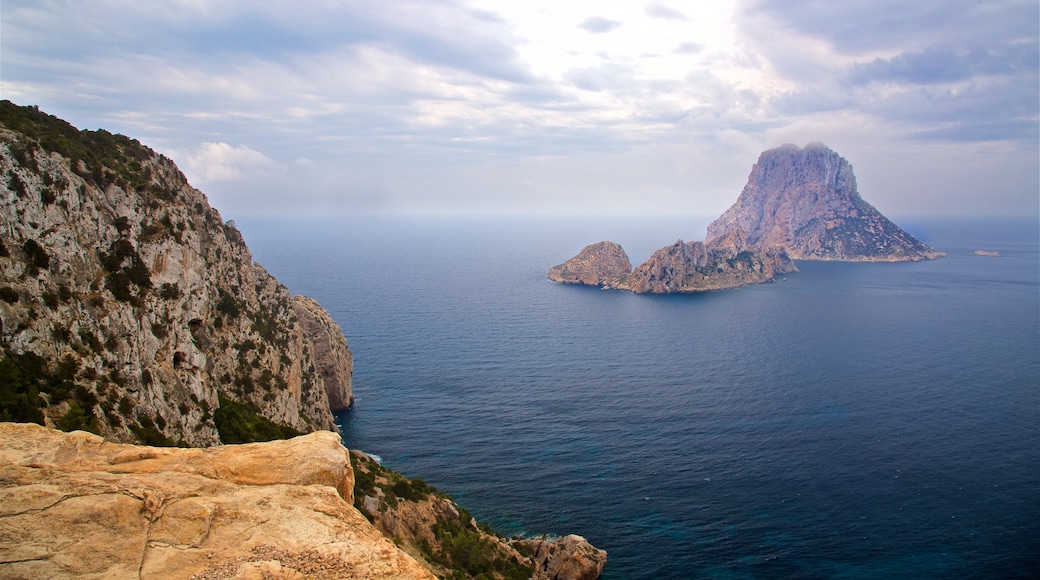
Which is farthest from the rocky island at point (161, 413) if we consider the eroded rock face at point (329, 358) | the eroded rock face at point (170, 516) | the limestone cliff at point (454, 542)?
the eroded rock face at point (329, 358)

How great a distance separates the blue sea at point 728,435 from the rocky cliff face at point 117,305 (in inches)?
918

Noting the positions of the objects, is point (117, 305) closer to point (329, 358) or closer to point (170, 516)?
point (170, 516)

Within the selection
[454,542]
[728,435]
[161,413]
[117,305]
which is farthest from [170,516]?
[728,435]

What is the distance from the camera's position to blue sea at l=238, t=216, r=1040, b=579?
175 feet

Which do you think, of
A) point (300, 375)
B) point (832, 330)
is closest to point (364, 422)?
point (300, 375)

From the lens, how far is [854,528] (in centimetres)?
5538

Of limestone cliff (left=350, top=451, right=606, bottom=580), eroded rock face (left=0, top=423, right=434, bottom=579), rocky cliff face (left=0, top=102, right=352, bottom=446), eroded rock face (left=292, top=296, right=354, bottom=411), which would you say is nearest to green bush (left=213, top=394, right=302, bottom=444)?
rocky cliff face (left=0, top=102, right=352, bottom=446)

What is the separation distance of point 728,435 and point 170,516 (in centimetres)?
7008

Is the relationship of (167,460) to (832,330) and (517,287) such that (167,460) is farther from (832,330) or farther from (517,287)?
(517,287)

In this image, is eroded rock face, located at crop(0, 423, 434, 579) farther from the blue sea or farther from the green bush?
the blue sea

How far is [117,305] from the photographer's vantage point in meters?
37.8

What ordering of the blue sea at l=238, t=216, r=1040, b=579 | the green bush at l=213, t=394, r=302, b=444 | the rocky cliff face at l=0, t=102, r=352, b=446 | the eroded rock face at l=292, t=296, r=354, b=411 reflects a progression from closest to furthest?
the rocky cliff face at l=0, t=102, r=352, b=446, the green bush at l=213, t=394, r=302, b=444, the blue sea at l=238, t=216, r=1040, b=579, the eroded rock face at l=292, t=296, r=354, b=411

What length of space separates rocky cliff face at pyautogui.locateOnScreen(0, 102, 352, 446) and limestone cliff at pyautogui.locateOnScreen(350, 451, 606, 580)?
1207 cm

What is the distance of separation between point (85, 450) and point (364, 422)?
62756 mm
